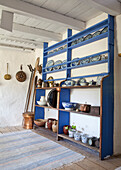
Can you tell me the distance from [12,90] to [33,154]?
249 cm

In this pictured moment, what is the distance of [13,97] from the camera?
4.32 meters

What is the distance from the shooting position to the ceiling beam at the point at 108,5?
206 centimetres

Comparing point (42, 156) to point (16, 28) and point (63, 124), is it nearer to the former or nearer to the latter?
point (63, 124)

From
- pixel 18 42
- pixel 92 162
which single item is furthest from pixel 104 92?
pixel 18 42

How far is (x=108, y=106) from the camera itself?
2203mm

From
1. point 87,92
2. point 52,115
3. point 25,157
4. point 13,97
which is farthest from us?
point 13,97

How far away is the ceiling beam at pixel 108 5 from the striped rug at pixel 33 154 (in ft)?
7.16

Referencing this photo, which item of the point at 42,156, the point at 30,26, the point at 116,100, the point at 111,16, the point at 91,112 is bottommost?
the point at 42,156

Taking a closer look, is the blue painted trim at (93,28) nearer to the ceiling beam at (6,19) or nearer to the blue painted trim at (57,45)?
the blue painted trim at (57,45)

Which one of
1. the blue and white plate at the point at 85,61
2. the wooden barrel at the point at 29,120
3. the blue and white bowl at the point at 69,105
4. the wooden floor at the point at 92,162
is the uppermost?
the blue and white plate at the point at 85,61

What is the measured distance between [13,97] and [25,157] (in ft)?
8.14

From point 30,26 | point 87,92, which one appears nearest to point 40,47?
point 30,26

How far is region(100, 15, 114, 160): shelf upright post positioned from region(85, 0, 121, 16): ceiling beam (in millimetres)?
148

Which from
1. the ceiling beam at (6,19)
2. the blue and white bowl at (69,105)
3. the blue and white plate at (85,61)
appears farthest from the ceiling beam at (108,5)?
the blue and white bowl at (69,105)
